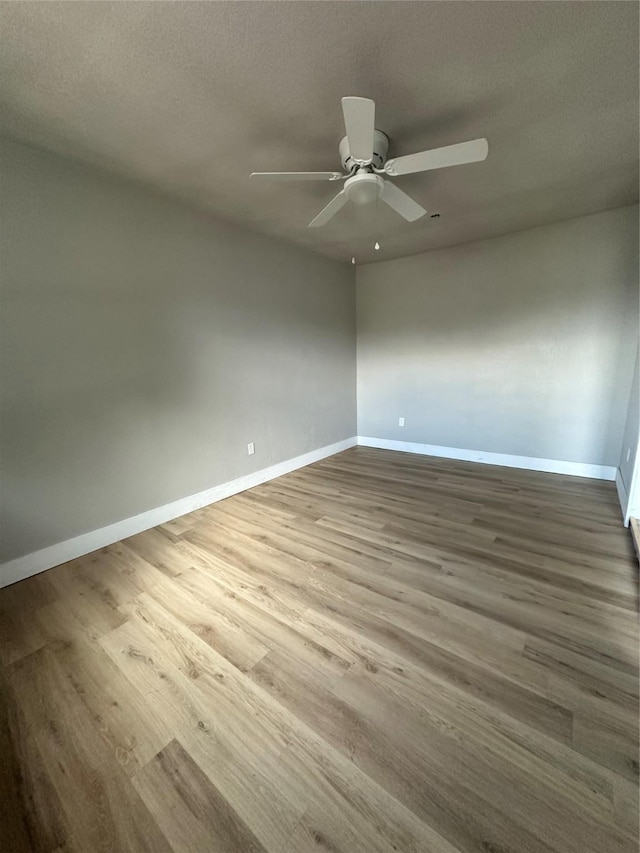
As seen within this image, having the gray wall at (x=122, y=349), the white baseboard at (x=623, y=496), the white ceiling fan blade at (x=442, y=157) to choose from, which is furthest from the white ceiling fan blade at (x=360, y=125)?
the white baseboard at (x=623, y=496)

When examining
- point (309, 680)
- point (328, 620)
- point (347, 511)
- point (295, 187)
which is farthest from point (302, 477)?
point (295, 187)

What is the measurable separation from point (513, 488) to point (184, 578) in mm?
2944

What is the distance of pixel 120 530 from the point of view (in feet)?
7.93

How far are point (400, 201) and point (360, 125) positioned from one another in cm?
61

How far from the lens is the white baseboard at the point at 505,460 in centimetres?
328

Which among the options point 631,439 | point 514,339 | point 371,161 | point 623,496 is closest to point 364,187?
point 371,161

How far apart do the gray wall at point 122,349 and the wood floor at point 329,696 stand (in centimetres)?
59

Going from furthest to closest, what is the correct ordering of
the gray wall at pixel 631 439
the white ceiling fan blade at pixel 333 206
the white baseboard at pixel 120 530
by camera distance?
the gray wall at pixel 631 439
the white baseboard at pixel 120 530
the white ceiling fan blade at pixel 333 206

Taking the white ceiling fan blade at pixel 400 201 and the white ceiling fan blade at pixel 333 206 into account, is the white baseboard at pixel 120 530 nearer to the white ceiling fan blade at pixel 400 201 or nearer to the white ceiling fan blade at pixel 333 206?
the white ceiling fan blade at pixel 333 206

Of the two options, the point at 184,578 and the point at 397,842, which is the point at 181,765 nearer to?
the point at 397,842

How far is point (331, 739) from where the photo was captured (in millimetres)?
1102

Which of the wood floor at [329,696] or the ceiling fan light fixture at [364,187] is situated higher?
the ceiling fan light fixture at [364,187]

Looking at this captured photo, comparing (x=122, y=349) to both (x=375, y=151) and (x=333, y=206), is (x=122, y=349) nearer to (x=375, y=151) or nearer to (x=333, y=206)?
(x=333, y=206)

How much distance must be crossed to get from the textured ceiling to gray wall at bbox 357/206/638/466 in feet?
2.77
